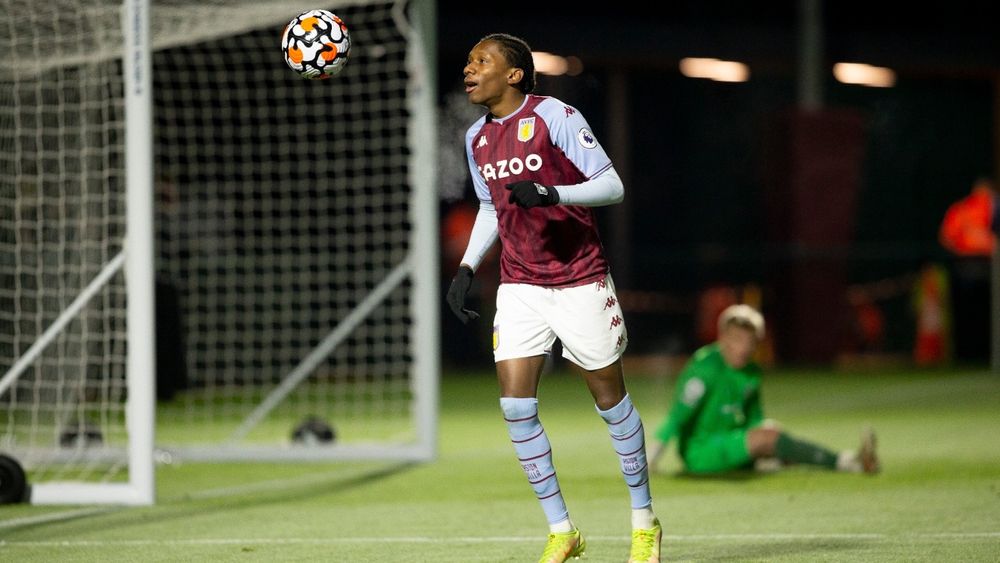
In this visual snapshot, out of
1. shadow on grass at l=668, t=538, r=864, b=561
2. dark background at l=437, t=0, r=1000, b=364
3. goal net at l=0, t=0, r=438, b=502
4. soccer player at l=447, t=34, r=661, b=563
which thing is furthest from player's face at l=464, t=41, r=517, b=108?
dark background at l=437, t=0, r=1000, b=364

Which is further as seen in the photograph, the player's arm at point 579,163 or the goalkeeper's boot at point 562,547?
the goalkeeper's boot at point 562,547

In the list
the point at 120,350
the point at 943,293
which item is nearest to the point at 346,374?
the point at 120,350

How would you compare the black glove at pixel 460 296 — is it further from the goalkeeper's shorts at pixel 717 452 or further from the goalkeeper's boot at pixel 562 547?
the goalkeeper's shorts at pixel 717 452

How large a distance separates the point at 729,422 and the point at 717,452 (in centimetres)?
18

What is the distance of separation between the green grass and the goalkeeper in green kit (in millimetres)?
119

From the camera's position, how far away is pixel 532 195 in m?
4.88

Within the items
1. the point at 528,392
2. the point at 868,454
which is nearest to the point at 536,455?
the point at 528,392

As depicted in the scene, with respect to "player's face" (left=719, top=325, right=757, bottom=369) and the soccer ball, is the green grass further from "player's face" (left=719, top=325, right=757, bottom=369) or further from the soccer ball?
the soccer ball

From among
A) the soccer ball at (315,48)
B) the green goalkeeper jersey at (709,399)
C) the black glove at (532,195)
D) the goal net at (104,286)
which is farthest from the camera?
the goal net at (104,286)

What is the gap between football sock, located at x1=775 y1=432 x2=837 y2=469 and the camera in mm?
8125

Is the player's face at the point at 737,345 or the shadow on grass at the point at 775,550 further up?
the player's face at the point at 737,345

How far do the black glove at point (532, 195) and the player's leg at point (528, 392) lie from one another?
0.52 m

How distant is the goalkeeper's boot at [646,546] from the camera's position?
17.5ft

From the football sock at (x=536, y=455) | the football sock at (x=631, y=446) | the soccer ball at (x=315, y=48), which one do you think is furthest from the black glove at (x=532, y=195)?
the soccer ball at (x=315, y=48)
